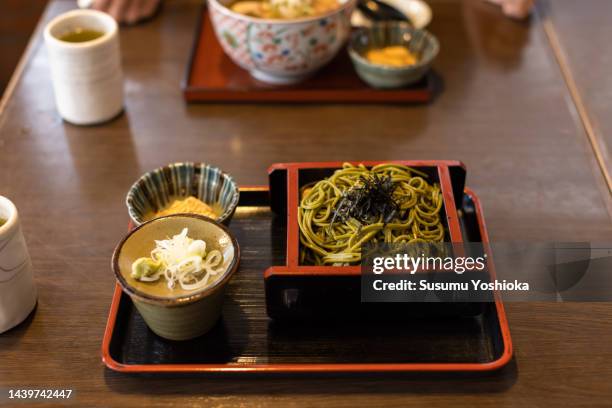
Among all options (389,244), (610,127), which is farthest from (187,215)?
(610,127)

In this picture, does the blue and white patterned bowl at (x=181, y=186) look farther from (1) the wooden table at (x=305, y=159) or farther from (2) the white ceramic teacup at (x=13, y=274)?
(2) the white ceramic teacup at (x=13, y=274)

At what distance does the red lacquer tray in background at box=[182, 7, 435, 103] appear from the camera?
6.27ft

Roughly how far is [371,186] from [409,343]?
12.4 inches

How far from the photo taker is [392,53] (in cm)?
195

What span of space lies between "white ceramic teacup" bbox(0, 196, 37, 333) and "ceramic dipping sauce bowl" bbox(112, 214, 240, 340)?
0.19m

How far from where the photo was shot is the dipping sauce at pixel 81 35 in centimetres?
179

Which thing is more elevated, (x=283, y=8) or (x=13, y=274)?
(x=283, y=8)

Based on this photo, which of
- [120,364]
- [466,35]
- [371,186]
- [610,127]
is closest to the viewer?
[120,364]

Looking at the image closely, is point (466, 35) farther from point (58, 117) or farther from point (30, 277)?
point (30, 277)

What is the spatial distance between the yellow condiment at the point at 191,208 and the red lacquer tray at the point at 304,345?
206 mm

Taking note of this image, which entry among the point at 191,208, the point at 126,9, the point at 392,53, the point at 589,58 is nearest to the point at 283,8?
the point at 392,53

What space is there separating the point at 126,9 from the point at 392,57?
0.89m

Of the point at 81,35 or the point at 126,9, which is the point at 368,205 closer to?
the point at 81,35

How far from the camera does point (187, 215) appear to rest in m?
1.30
